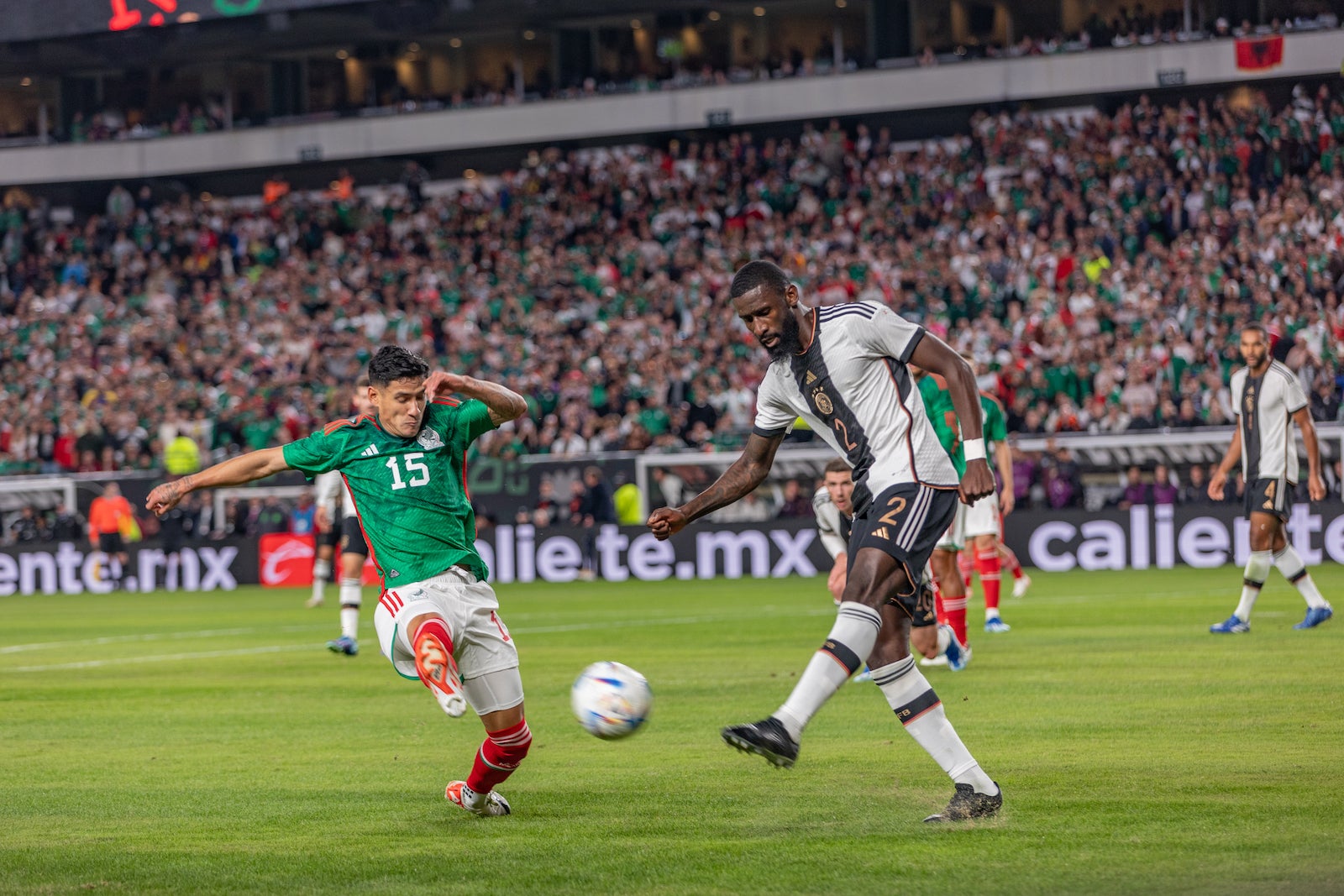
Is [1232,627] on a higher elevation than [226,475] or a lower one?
lower

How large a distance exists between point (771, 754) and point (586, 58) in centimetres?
4360

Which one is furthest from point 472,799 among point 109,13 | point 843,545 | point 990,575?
point 109,13

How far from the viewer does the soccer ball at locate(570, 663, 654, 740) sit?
276 inches

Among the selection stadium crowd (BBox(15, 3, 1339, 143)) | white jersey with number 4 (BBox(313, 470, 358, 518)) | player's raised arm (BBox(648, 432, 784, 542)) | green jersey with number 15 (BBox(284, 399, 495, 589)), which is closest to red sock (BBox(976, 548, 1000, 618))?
white jersey with number 4 (BBox(313, 470, 358, 518))

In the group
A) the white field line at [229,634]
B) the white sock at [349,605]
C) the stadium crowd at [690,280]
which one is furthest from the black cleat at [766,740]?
the stadium crowd at [690,280]

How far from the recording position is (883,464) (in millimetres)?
6910

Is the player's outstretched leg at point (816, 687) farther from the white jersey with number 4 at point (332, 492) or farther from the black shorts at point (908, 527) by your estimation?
the white jersey with number 4 at point (332, 492)

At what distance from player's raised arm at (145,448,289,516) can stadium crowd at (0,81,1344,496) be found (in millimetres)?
21802

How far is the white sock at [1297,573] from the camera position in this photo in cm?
1517

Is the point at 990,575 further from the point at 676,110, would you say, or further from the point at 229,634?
the point at 676,110

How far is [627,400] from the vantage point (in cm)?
3297

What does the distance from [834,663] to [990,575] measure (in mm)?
9944

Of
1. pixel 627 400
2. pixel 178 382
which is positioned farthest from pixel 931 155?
pixel 178 382

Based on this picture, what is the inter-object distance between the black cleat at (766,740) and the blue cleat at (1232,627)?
9887 millimetres
